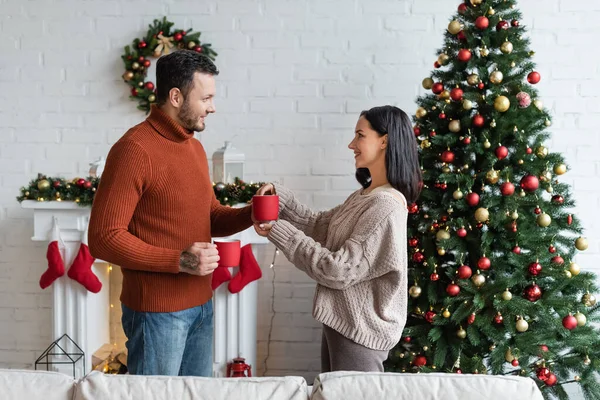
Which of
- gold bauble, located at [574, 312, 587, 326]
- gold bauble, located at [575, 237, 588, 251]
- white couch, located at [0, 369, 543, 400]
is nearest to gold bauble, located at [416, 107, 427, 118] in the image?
gold bauble, located at [575, 237, 588, 251]

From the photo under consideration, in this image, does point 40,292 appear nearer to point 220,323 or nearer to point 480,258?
point 220,323

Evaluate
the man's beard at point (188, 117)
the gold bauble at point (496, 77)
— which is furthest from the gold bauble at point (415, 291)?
the man's beard at point (188, 117)

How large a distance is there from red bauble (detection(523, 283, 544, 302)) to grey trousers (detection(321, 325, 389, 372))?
0.91m

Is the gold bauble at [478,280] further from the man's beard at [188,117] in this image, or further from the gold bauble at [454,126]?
the man's beard at [188,117]

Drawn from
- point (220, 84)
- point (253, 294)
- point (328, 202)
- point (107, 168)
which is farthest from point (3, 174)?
point (107, 168)

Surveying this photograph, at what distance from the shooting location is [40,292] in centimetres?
384

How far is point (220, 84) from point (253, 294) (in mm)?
1093

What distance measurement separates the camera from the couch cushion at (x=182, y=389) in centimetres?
159

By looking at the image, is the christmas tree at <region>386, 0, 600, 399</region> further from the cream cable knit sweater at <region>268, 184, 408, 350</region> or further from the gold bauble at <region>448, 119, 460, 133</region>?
the cream cable knit sweater at <region>268, 184, 408, 350</region>

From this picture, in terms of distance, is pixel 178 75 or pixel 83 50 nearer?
pixel 178 75

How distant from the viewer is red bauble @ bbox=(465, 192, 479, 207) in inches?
114

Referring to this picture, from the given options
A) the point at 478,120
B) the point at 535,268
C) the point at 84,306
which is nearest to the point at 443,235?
the point at 535,268

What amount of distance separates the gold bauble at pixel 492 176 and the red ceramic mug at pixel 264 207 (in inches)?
40.9

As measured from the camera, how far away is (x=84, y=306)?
3.41m
